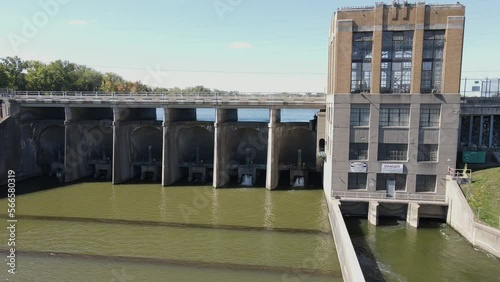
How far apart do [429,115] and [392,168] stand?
519 centimetres

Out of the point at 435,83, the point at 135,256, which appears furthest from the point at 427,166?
the point at 135,256

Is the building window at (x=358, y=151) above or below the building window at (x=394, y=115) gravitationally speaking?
below

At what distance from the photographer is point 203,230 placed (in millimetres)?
28234

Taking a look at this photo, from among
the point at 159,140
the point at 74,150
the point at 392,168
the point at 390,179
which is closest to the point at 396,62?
the point at 392,168

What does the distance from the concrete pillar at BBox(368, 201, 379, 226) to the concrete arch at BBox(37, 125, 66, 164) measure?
131ft

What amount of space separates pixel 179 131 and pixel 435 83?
28468mm

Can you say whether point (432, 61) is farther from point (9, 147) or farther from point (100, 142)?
point (9, 147)

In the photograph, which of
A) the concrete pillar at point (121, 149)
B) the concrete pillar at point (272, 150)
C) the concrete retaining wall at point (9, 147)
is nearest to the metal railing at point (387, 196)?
the concrete pillar at point (272, 150)

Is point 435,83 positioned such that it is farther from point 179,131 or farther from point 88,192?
point 88,192

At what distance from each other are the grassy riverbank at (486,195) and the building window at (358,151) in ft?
25.3

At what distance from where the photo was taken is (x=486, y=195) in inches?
1042

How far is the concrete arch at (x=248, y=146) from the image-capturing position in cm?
4897

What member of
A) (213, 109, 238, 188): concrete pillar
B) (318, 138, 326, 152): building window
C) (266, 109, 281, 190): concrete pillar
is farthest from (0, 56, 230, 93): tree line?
(318, 138, 326, 152): building window

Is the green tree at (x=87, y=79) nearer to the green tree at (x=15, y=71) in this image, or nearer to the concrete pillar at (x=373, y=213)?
the green tree at (x=15, y=71)
